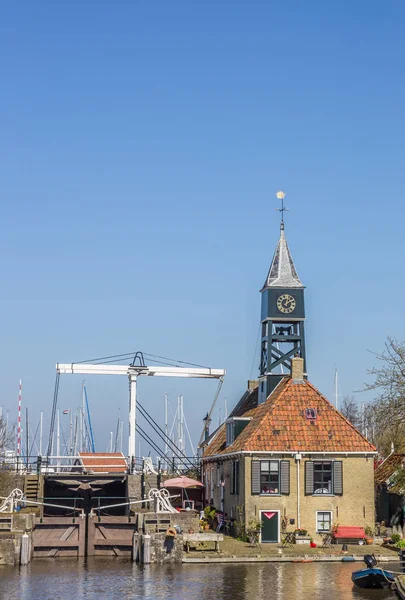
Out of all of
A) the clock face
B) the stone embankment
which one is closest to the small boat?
the stone embankment

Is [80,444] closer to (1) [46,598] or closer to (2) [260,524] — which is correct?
(2) [260,524]

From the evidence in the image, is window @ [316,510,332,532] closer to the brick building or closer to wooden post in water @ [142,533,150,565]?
the brick building

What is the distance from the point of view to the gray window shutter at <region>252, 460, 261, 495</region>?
42.9 m

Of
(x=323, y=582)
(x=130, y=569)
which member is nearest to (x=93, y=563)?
(x=130, y=569)

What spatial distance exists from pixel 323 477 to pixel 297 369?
6.07m

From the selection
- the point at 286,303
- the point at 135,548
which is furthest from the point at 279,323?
the point at 135,548

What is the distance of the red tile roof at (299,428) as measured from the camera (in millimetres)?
43469

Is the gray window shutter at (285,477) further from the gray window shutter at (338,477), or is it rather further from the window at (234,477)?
the window at (234,477)

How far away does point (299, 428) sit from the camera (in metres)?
44.4

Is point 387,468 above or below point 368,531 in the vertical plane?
above

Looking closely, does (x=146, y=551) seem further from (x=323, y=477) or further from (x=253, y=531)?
(x=323, y=477)

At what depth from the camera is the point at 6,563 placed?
38.2 metres

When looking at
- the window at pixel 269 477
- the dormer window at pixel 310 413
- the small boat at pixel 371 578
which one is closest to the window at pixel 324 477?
the window at pixel 269 477

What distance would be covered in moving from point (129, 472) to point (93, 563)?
37.7ft
